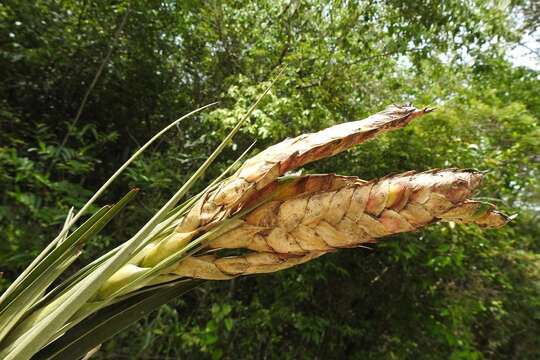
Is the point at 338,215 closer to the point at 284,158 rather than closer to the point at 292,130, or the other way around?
the point at 284,158

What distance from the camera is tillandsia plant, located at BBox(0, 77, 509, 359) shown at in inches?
12.0

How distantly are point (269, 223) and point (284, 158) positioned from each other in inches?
2.3

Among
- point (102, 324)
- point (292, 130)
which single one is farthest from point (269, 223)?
point (292, 130)

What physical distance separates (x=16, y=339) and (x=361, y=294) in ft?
8.06

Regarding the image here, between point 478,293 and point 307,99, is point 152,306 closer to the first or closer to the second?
point 307,99

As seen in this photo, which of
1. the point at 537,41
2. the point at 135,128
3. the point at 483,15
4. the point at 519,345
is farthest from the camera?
the point at 537,41

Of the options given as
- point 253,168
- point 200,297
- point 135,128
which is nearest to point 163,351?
point 200,297

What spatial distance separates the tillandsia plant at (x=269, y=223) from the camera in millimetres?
304

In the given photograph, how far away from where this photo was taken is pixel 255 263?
1.14 feet

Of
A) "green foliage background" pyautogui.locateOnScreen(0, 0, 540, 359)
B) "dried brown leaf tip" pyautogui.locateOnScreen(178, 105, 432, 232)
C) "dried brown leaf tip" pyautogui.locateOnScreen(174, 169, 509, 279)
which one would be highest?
"dried brown leaf tip" pyautogui.locateOnScreen(178, 105, 432, 232)

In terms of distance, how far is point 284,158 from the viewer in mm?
310

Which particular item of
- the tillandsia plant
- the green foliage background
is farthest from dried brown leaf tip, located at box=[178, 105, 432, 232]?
the green foliage background

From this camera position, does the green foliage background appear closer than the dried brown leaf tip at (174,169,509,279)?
No

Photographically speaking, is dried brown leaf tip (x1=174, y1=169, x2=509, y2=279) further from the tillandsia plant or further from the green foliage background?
the green foliage background
